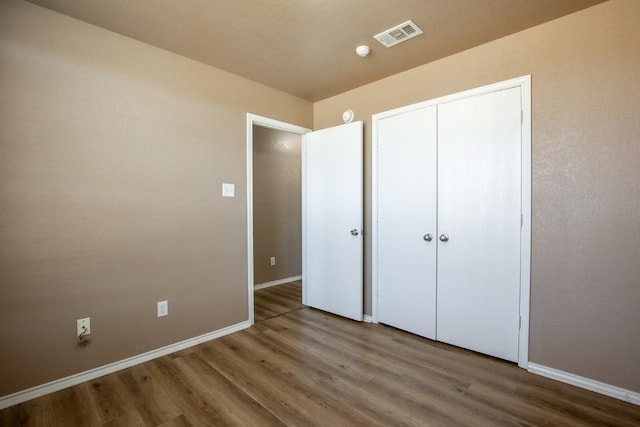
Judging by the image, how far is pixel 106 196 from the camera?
215cm

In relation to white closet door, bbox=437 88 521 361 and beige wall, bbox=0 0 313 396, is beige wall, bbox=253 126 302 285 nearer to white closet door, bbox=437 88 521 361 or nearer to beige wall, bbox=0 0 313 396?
beige wall, bbox=0 0 313 396

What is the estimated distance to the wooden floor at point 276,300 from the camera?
3379mm

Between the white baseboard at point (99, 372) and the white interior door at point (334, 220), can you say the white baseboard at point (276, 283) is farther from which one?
the white baseboard at point (99, 372)

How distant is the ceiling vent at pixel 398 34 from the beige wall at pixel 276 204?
8.57ft

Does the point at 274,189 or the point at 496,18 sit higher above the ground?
the point at 496,18

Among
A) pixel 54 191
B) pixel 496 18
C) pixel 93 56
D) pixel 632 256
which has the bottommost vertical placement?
pixel 632 256

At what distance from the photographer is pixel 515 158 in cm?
218

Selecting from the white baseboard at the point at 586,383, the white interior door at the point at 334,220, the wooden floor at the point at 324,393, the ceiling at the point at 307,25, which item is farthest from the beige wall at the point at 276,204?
the white baseboard at the point at 586,383

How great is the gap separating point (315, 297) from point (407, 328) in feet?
3.68

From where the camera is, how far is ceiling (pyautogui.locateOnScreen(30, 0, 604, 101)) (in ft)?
6.17

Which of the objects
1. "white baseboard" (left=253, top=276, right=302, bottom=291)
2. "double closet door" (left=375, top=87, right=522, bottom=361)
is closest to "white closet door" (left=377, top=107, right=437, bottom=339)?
"double closet door" (left=375, top=87, right=522, bottom=361)

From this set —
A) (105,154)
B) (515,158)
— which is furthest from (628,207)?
(105,154)

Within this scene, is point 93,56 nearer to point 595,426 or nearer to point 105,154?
point 105,154

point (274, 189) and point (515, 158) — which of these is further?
point (274, 189)
